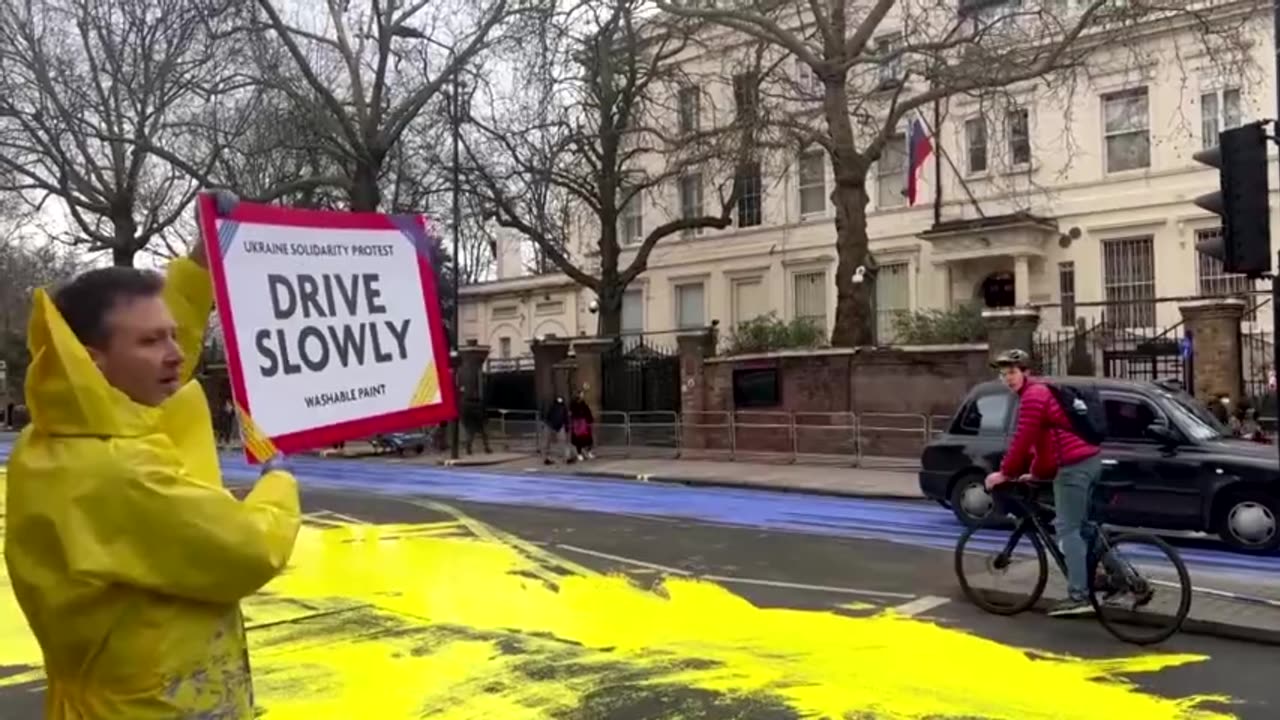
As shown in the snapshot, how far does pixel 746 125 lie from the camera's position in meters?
23.7

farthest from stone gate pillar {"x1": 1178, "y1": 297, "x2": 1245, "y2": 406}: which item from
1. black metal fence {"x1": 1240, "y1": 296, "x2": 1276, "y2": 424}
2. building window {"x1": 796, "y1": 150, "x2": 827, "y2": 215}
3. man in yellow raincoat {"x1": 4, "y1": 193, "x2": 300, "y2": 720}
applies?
man in yellow raincoat {"x1": 4, "y1": 193, "x2": 300, "y2": 720}

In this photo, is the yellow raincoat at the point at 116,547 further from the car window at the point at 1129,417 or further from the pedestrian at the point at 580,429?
the pedestrian at the point at 580,429

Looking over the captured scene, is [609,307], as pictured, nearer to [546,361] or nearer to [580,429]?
[546,361]

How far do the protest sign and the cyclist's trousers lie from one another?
5143 millimetres

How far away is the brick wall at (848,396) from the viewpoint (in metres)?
23.0

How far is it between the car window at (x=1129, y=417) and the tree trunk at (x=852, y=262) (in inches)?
487

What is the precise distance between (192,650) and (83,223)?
44.9 meters

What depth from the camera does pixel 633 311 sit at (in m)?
43.9

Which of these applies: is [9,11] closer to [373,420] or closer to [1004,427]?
[1004,427]

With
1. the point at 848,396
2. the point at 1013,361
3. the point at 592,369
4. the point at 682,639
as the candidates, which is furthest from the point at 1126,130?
the point at 682,639

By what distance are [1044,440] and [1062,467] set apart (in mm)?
232

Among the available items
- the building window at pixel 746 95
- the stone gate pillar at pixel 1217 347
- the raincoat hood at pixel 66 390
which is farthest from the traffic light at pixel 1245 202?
the building window at pixel 746 95

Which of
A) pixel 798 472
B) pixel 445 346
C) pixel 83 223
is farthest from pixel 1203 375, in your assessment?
pixel 83 223

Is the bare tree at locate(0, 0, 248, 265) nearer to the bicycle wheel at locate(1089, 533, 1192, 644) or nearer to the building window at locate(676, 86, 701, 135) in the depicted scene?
the building window at locate(676, 86, 701, 135)
